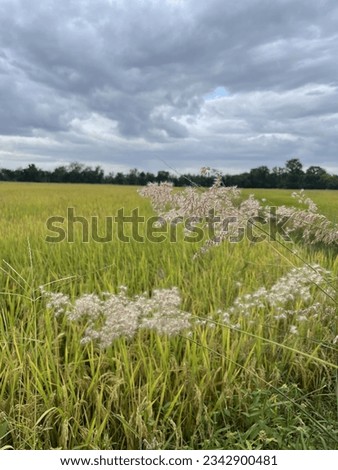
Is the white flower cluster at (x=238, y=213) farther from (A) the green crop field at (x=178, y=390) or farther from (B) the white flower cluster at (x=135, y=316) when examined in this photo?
(B) the white flower cluster at (x=135, y=316)

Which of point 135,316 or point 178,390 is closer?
point 135,316

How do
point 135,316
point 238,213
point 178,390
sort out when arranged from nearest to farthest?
point 135,316 → point 238,213 → point 178,390

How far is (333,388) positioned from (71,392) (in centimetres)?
152

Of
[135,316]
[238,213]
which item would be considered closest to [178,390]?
[135,316]

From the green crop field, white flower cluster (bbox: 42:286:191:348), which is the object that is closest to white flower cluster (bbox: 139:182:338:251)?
the green crop field

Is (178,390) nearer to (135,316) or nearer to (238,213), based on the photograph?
(135,316)

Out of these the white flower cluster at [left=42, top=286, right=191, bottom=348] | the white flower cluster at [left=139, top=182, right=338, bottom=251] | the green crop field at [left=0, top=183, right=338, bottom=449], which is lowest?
the green crop field at [left=0, top=183, right=338, bottom=449]

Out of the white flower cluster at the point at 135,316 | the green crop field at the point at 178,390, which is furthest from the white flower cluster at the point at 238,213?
the white flower cluster at the point at 135,316

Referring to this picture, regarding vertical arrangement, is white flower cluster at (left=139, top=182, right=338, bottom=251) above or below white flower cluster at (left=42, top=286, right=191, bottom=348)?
above

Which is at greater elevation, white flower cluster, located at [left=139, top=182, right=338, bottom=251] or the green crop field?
white flower cluster, located at [left=139, top=182, right=338, bottom=251]

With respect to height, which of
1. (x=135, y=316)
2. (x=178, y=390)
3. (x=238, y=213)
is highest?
(x=238, y=213)

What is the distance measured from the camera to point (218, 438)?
182cm

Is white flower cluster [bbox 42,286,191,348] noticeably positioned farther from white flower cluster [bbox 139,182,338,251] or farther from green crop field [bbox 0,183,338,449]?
white flower cluster [bbox 139,182,338,251]

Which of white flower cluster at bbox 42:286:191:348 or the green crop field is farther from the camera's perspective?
the green crop field
